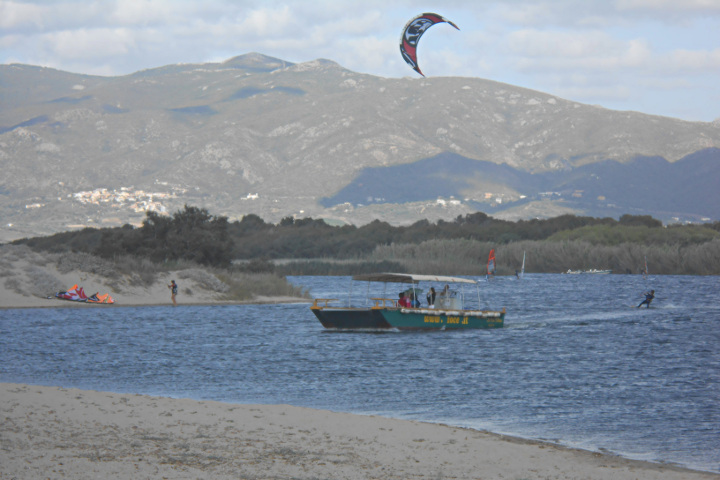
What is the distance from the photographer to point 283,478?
14.4 meters

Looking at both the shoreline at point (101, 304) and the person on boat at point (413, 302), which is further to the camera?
the shoreline at point (101, 304)

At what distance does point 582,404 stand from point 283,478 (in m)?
12.8

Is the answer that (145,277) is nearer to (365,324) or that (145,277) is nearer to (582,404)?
(365,324)

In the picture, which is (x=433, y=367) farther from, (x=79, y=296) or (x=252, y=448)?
(x=79, y=296)

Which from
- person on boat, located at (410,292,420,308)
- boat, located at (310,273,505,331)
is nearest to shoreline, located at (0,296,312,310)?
boat, located at (310,273,505,331)

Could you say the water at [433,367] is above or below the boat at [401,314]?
below

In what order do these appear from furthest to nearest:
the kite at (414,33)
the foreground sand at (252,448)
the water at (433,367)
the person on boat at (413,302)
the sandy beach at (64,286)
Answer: the sandy beach at (64,286) < the kite at (414,33) < the person on boat at (413,302) < the water at (433,367) < the foreground sand at (252,448)

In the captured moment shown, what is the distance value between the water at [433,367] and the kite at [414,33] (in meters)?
17.0

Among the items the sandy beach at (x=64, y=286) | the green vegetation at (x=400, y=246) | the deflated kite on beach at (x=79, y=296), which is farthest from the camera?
the green vegetation at (x=400, y=246)

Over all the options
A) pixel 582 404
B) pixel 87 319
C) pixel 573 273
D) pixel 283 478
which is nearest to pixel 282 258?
pixel 573 273

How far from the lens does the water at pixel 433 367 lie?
73.0ft

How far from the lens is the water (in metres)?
22.2

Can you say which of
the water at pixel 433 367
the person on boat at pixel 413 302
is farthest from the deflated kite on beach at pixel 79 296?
the person on boat at pixel 413 302

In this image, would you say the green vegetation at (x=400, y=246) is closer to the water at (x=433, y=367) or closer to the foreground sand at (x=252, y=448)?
the water at (x=433, y=367)
